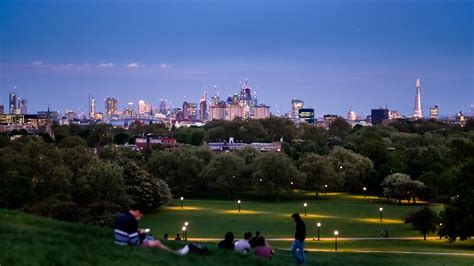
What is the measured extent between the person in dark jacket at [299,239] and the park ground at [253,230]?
0.57 m

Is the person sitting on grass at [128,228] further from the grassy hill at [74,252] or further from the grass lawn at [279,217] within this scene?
the grass lawn at [279,217]

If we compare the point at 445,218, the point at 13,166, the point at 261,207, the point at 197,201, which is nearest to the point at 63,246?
the point at 445,218

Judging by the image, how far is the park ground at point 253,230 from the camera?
56.0 ft

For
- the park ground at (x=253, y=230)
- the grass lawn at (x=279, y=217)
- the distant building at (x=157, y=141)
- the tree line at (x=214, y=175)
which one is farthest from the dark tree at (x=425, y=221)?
the distant building at (x=157, y=141)

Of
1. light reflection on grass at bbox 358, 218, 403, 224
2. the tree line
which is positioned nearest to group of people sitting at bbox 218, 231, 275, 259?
the tree line

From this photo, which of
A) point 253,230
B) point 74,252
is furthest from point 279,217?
point 74,252

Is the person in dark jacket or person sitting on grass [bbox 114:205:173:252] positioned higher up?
person sitting on grass [bbox 114:205:173:252]

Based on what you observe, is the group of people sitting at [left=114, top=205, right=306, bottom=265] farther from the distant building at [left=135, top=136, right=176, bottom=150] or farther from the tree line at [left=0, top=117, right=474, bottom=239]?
the distant building at [left=135, top=136, right=176, bottom=150]

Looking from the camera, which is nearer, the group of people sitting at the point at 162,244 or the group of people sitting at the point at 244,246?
the group of people sitting at the point at 162,244

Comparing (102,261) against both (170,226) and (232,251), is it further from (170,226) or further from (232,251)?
(170,226)

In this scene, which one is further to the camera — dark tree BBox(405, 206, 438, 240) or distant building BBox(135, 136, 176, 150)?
distant building BBox(135, 136, 176, 150)

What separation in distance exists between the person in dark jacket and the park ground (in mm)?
572

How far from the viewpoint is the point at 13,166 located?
6244 cm

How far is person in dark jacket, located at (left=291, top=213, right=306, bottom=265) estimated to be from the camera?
21.0m
